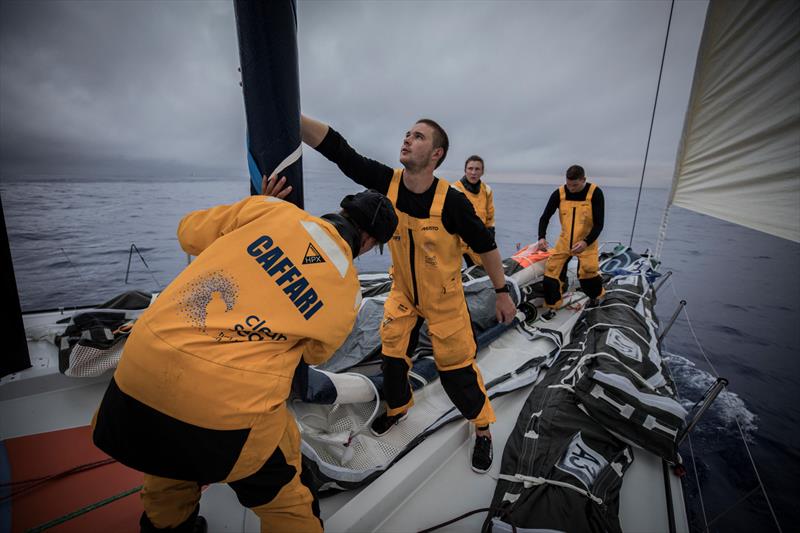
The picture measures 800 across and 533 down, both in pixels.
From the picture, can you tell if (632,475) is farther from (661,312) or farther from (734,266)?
(734,266)

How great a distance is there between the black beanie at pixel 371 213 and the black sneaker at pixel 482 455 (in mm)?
1406

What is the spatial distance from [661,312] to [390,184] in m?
7.81

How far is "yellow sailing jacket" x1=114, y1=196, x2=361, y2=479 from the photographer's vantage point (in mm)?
751

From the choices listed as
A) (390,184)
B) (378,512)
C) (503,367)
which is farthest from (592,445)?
(390,184)

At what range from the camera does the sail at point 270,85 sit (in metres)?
0.92

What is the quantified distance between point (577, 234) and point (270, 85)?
3470 mm

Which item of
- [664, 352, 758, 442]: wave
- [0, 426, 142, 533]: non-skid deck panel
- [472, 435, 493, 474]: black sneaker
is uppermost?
[0, 426, 142, 533]: non-skid deck panel

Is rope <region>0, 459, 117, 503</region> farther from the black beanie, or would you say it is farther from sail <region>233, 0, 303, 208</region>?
the black beanie

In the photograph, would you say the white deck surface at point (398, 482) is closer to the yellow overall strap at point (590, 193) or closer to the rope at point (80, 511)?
the rope at point (80, 511)

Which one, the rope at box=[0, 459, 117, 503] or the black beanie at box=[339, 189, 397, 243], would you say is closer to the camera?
the black beanie at box=[339, 189, 397, 243]

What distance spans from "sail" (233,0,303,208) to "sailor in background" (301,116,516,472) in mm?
445

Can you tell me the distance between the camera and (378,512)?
138 centimetres

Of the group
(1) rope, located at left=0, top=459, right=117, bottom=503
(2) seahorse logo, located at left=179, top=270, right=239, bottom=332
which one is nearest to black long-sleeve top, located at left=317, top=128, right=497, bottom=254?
(2) seahorse logo, located at left=179, top=270, right=239, bottom=332

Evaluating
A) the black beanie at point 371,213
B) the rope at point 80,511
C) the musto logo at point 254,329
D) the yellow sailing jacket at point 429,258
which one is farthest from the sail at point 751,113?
the rope at point 80,511
